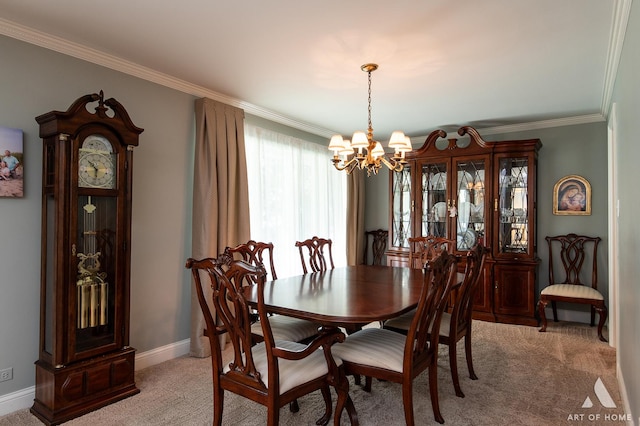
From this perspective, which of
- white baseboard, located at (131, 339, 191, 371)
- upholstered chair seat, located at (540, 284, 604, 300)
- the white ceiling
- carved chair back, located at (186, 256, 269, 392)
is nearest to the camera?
carved chair back, located at (186, 256, 269, 392)

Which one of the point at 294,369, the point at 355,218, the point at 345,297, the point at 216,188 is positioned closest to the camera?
the point at 294,369

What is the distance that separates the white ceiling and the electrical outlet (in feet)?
7.00

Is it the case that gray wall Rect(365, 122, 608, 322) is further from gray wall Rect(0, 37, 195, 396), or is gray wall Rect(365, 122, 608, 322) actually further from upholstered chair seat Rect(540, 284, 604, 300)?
gray wall Rect(0, 37, 195, 396)

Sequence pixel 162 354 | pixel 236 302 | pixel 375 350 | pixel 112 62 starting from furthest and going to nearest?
pixel 162 354, pixel 112 62, pixel 375 350, pixel 236 302

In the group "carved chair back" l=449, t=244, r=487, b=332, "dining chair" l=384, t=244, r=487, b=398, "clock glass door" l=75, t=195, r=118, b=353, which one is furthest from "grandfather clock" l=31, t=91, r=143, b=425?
"carved chair back" l=449, t=244, r=487, b=332

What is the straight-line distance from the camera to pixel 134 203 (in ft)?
10.5

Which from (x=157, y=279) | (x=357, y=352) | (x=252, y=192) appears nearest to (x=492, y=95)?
(x=252, y=192)

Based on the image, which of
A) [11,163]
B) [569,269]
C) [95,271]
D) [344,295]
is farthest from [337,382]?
[569,269]

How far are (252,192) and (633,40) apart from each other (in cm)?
330

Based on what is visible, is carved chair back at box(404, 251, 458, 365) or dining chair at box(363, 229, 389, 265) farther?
dining chair at box(363, 229, 389, 265)

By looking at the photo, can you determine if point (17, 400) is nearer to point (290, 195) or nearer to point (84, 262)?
point (84, 262)

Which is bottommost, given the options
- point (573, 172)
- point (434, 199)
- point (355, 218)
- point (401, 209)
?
point (355, 218)

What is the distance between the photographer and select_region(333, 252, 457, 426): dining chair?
6.79 ft

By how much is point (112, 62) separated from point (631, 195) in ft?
11.7
